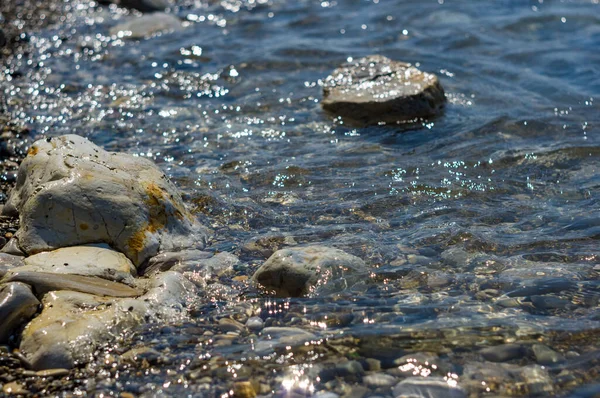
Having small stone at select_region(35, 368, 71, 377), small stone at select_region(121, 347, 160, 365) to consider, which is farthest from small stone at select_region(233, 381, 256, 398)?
small stone at select_region(35, 368, 71, 377)

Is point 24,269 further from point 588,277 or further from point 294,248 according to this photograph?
A: point 588,277

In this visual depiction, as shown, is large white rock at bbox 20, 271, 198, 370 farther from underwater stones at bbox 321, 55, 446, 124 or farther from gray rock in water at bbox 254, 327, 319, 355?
underwater stones at bbox 321, 55, 446, 124

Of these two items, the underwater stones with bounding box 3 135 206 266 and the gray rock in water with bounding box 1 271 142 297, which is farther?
the underwater stones with bounding box 3 135 206 266

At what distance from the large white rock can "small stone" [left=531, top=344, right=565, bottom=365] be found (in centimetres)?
176

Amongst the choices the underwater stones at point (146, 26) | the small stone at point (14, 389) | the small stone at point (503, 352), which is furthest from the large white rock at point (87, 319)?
the underwater stones at point (146, 26)

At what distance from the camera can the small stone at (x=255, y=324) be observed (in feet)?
13.5

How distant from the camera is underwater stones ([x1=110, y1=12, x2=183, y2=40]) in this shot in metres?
10.3

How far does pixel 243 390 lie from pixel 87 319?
903 millimetres

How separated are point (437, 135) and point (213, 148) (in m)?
1.93

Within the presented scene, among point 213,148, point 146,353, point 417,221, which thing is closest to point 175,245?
point 146,353

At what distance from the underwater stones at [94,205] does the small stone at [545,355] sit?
2197 mm

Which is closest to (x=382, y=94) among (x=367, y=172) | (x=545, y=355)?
(x=367, y=172)

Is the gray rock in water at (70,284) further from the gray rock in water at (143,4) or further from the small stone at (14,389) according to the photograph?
the gray rock in water at (143,4)

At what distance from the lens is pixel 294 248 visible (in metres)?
4.70
